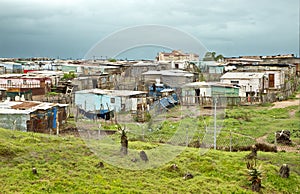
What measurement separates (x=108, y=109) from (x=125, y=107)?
1309 mm

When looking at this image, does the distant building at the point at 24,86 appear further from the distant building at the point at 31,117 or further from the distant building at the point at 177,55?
the distant building at the point at 177,55

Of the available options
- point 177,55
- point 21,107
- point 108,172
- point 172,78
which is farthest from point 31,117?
point 172,78

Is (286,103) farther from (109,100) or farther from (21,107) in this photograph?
(21,107)

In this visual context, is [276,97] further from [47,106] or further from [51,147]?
[51,147]

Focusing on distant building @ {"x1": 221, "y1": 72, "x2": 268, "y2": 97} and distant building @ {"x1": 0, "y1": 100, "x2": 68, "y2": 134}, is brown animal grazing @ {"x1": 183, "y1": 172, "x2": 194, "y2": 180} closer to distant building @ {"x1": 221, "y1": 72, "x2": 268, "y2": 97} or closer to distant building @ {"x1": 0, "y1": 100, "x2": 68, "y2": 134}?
distant building @ {"x1": 0, "y1": 100, "x2": 68, "y2": 134}

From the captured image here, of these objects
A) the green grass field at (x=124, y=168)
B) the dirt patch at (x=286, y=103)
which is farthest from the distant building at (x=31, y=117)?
the dirt patch at (x=286, y=103)

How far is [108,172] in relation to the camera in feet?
33.9

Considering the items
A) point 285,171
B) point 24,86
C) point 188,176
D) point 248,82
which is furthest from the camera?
point 248,82

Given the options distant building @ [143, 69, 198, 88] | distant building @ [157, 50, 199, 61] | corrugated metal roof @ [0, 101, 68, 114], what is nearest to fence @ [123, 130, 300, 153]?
distant building @ [157, 50, 199, 61]

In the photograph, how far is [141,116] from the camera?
19125mm

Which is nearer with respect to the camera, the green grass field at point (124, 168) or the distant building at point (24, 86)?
the green grass field at point (124, 168)

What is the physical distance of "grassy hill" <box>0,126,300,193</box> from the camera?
9055 mm

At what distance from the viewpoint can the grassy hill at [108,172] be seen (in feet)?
29.7

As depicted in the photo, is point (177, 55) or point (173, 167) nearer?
point (173, 167)
